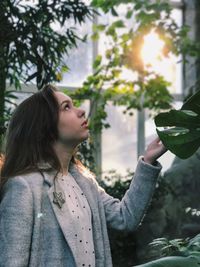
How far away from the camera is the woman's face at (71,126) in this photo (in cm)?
184

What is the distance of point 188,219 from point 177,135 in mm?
4975

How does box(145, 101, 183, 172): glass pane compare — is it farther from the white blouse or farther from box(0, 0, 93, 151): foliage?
the white blouse

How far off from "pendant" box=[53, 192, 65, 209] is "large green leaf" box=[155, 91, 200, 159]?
540 mm

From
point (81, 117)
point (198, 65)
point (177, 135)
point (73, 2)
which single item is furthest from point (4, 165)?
point (198, 65)

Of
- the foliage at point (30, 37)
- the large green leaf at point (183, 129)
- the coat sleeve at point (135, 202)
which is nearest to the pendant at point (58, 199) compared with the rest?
the coat sleeve at point (135, 202)

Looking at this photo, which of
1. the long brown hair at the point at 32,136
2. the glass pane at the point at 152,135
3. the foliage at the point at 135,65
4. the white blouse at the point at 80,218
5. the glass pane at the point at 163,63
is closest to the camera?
the white blouse at the point at 80,218

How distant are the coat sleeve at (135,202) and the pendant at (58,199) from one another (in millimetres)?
226

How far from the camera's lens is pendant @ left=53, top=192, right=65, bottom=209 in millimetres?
1718

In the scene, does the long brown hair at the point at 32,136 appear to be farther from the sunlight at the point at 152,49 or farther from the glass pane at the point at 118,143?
the glass pane at the point at 118,143

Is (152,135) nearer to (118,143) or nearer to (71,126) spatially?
(118,143)

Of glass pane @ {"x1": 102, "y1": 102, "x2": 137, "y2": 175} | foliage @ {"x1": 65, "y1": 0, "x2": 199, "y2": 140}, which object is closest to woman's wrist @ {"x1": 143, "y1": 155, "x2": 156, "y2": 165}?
foliage @ {"x1": 65, "y1": 0, "x2": 199, "y2": 140}

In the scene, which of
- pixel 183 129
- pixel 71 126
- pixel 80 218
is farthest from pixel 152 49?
pixel 183 129

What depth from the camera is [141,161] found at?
181cm

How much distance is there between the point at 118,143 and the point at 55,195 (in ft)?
18.2
